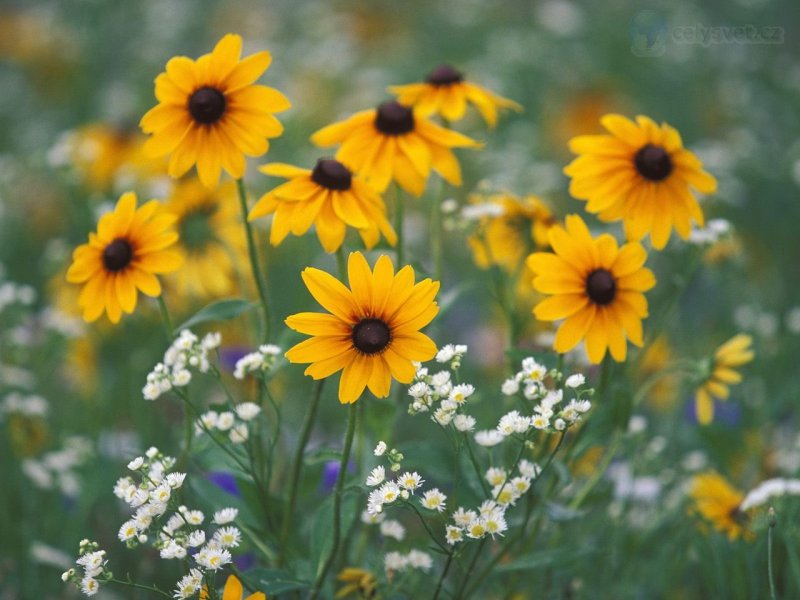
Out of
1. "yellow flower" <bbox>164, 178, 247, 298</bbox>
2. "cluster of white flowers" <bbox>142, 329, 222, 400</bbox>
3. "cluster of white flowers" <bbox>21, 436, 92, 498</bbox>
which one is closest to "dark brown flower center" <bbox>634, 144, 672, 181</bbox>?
"cluster of white flowers" <bbox>142, 329, 222, 400</bbox>

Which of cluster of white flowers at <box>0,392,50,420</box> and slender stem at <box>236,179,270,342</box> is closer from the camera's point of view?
slender stem at <box>236,179,270,342</box>

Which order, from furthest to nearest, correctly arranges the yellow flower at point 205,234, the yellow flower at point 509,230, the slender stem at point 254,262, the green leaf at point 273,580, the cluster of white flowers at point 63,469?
the yellow flower at point 205,234, the cluster of white flowers at point 63,469, the yellow flower at point 509,230, the slender stem at point 254,262, the green leaf at point 273,580

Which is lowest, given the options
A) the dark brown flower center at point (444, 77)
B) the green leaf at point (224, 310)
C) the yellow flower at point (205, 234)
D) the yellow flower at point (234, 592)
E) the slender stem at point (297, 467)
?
the yellow flower at point (234, 592)

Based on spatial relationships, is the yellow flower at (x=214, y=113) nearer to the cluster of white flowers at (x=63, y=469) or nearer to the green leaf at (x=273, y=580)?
the green leaf at (x=273, y=580)

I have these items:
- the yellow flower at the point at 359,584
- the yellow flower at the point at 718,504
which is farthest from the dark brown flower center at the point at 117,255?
the yellow flower at the point at 718,504

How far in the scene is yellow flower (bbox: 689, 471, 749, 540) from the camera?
5.34 ft

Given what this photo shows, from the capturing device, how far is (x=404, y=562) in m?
1.26

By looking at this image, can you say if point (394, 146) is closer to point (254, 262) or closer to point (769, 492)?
point (254, 262)

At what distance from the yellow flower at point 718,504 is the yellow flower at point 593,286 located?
55 centimetres

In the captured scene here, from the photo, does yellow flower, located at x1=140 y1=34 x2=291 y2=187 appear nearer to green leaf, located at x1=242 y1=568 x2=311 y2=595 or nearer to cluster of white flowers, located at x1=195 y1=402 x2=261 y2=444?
cluster of white flowers, located at x1=195 y1=402 x2=261 y2=444

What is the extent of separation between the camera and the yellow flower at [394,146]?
1387mm

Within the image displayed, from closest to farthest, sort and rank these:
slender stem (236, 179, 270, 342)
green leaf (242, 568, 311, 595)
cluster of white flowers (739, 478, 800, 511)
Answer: green leaf (242, 568, 311, 595) < slender stem (236, 179, 270, 342) < cluster of white flowers (739, 478, 800, 511)

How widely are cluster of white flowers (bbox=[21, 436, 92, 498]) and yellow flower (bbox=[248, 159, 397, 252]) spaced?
2.54 feet

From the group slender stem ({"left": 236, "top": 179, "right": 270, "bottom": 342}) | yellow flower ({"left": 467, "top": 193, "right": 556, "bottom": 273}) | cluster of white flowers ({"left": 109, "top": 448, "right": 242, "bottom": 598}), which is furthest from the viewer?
yellow flower ({"left": 467, "top": 193, "right": 556, "bottom": 273})
